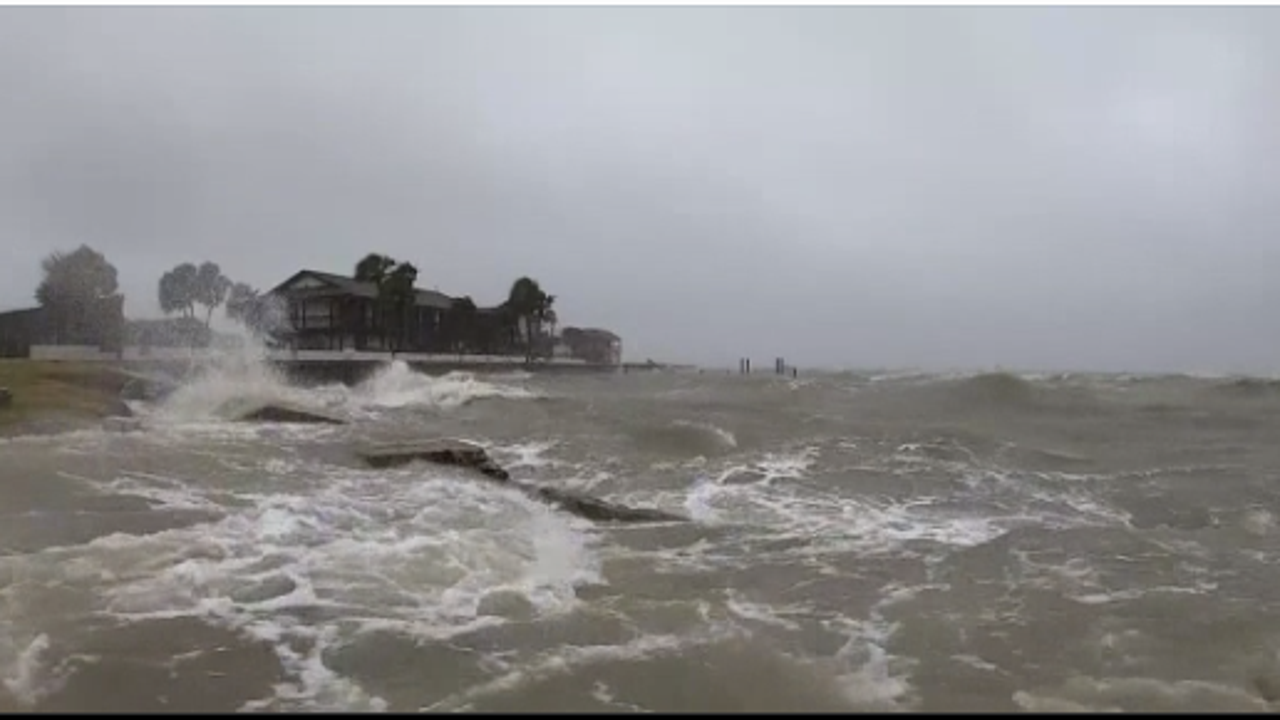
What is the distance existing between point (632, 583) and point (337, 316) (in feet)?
199

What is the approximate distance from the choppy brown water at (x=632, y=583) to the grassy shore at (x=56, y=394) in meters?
3.17

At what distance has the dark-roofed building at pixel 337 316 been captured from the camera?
64.3m

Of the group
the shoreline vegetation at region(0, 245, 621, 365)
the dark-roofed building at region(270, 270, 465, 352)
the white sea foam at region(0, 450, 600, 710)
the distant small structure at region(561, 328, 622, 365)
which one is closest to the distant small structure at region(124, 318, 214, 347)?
the shoreline vegetation at region(0, 245, 621, 365)

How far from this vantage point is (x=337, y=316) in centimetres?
6525

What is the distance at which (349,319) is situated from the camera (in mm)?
65375

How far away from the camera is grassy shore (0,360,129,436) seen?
18.5 m

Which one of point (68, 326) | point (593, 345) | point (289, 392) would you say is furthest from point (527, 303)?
point (289, 392)

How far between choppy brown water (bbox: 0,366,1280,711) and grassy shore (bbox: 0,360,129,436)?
3170 mm

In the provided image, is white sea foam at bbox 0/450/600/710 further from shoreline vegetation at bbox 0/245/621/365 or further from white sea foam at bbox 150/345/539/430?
shoreline vegetation at bbox 0/245/621/365

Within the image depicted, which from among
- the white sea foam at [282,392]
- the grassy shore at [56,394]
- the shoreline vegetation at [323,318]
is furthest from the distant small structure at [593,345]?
the grassy shore at [56,394]

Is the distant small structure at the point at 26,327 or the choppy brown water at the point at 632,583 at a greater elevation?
the distant small structure at the point at 26,327

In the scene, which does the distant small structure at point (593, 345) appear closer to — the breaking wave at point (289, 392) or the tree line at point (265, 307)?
the tree line at point (265, 307)

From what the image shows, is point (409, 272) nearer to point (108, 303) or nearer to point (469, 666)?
point (108, 303)

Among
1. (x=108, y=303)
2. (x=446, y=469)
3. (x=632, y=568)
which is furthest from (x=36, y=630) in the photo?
(x=108, y=303)
